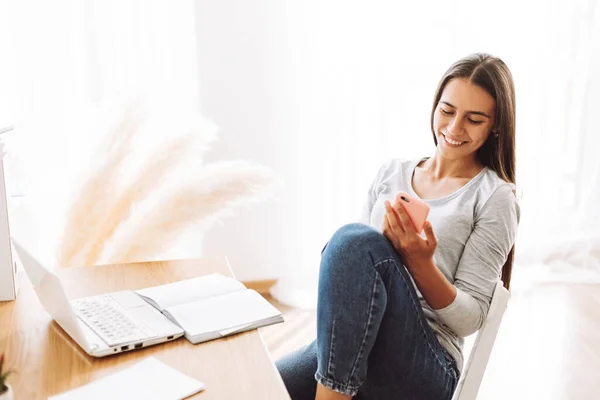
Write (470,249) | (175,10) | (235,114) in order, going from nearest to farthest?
1. (470,249)
2. (175,10)
3. (235,114)

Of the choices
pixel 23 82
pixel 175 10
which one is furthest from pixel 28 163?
pixel 175 10

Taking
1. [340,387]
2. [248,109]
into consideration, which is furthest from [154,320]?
[248,109]

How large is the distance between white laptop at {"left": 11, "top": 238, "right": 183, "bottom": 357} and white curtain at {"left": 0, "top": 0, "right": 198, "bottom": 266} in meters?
1.35

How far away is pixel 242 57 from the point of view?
282cm

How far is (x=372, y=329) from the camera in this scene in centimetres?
123

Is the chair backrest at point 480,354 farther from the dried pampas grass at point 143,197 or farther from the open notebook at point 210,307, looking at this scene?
the dried pampas grass at point 143,197

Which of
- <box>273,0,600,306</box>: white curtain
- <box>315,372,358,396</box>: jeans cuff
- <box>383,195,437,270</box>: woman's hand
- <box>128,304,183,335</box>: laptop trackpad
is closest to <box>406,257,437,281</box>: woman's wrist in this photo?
Answer: <box>383,195,437,270</box>: woman's hand

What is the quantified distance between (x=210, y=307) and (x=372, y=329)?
→ 11.3 inches

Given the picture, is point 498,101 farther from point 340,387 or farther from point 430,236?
point 340,387

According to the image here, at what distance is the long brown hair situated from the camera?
1443 millimetres

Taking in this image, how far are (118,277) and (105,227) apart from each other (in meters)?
0.26

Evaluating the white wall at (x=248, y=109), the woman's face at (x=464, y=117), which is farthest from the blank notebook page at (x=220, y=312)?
the white wall at (x=248, y=109)

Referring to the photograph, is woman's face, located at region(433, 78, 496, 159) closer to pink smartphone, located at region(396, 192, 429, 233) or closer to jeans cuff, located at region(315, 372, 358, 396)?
pink smartphone, located at region(396, 192, 429, 233)

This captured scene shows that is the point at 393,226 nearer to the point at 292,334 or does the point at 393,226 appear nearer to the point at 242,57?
the point at 292,334
